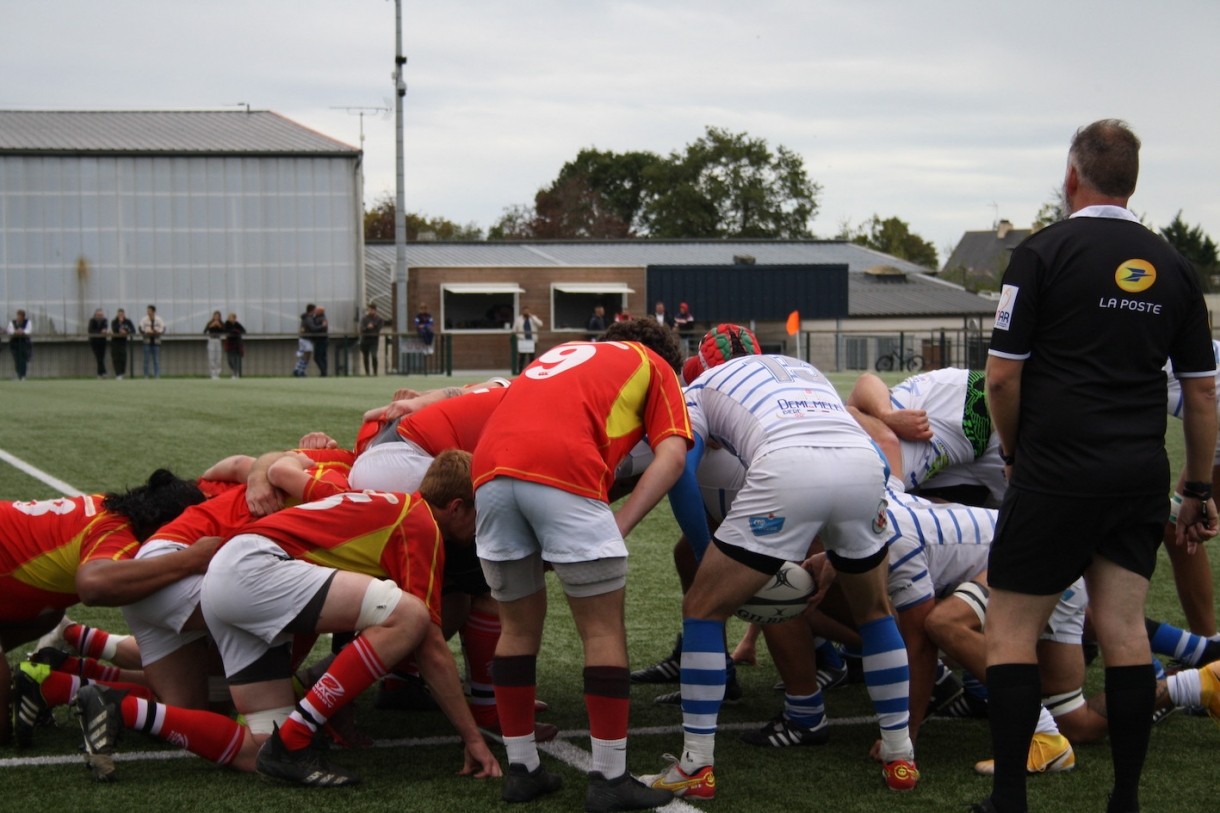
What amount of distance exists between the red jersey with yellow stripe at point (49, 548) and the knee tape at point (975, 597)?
3.06 meters

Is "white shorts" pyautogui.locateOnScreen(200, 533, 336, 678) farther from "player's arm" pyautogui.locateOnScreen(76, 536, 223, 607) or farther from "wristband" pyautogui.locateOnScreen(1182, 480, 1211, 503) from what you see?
"wristband" pyautogui.locateOnScreen(1182, 480, 1211, 503)

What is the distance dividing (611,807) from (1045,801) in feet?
4.60

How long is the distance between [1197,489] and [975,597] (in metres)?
0.90

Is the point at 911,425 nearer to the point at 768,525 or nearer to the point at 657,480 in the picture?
the point at 768,525

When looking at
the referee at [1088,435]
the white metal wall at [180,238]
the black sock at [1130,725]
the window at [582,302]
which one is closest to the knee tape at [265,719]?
the referee at [1088,435]

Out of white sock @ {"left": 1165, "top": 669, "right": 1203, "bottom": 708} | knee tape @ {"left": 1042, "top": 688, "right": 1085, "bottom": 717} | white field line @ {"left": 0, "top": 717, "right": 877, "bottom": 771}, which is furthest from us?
white sock @ {"left": 1165, "top": 669, "right": 1203, "bottom": 708}

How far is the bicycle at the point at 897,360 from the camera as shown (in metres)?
39.0

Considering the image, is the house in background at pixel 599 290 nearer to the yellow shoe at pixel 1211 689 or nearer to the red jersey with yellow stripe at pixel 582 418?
the yellow shoe at pixel 1211 689

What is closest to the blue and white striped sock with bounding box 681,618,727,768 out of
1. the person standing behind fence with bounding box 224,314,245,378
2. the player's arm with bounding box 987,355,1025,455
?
the player's arm with bounding box 987,355,1025,455

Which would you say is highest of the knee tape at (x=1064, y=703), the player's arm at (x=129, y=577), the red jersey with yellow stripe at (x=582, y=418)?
the red jersey with yellow stripe at (x=582, y=418)

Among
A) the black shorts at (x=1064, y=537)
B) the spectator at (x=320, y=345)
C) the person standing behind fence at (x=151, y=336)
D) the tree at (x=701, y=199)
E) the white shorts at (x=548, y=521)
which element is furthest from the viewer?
the tree at (x=701, y=199)

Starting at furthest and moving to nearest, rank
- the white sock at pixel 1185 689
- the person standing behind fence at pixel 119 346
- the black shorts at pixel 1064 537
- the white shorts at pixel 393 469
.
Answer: the person standing behind fence at pixel 119 346
the white shorts at pixel 393 469
the white sock at pixel 1185 689
the black shorts at pixel 1064 537

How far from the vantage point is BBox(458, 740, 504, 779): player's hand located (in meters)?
4.62

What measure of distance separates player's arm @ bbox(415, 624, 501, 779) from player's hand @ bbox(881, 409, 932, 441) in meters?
2.31
